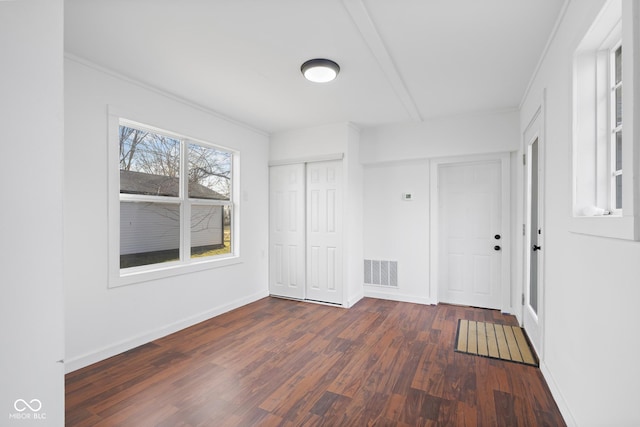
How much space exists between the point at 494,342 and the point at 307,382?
6.34ft

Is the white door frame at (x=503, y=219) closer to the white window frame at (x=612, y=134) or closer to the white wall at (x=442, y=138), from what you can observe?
the white wall at (x=442, y=138)

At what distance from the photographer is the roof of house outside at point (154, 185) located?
3.01 meters

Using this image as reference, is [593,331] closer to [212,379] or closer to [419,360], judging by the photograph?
[419,360]

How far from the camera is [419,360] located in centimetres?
266

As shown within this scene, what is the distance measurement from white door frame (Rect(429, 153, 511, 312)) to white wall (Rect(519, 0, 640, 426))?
4.87 feet

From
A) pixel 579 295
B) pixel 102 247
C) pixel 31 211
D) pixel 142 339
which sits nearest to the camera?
pixel 31 211

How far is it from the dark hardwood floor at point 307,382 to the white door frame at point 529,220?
444 mm

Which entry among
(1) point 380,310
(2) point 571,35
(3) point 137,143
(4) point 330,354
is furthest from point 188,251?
(2) point 571,35

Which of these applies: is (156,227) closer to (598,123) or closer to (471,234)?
(598,123)

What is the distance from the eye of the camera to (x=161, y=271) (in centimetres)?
320

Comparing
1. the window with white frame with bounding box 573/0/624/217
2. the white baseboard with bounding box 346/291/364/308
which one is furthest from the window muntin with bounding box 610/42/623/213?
the white baseboard with bounding box 346/291/364/308

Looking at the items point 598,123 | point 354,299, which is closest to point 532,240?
point 598,123

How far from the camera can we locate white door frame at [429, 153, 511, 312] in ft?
12.7

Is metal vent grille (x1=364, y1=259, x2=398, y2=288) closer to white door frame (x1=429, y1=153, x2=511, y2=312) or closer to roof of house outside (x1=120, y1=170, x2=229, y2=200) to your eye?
white door frame (x1=429, y1=153, x2=511, y2=312)
